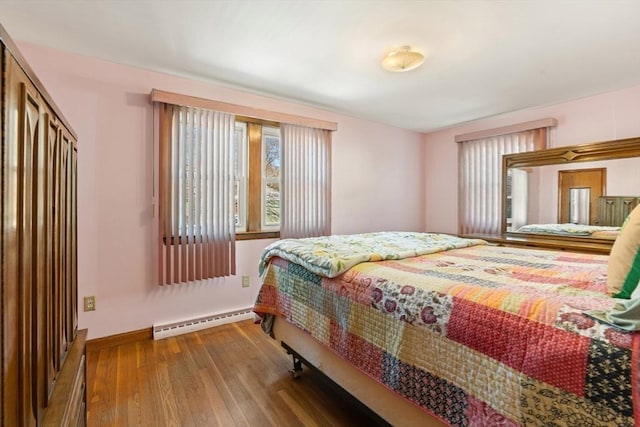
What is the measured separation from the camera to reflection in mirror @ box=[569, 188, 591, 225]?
285 cm

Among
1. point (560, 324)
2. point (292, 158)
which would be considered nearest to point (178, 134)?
point (292, 158)

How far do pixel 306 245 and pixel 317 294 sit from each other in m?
0.44

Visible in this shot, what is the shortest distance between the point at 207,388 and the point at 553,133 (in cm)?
408

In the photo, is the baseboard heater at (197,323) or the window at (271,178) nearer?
the baseboard heater at (197,323)

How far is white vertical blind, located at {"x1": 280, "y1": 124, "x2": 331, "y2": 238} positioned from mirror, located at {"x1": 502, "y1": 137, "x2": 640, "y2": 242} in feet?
6.91

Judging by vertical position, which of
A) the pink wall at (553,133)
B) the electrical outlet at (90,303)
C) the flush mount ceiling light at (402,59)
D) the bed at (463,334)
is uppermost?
the flush mount ceiling light at (402,59)

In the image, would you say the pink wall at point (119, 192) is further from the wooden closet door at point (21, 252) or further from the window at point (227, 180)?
the wooden closet door at point (21, 252)

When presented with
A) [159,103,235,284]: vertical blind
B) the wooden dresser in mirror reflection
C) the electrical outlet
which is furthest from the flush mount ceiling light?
the electrical outlet

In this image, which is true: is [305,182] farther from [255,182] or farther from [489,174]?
[489,174]

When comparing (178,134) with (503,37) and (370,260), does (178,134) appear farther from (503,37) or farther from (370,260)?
(503,37)

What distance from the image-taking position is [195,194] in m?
2.66

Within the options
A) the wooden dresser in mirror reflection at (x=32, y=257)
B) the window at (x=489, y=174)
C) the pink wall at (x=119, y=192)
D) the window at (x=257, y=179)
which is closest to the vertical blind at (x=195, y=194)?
the pink wall at (x=119, y=192)

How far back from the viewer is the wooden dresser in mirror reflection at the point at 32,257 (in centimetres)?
57

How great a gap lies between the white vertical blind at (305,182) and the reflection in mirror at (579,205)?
2457 mm
